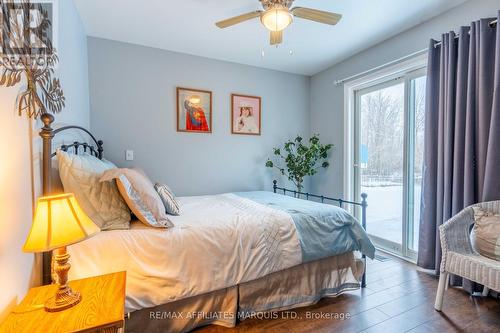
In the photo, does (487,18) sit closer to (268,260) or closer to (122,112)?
(268,260)

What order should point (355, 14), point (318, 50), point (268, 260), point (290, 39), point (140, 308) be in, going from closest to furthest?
point (140, 308)
point (268, 260)
point (355, 14)
point (290, 39)
point (318, 50)

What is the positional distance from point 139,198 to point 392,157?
111 inches

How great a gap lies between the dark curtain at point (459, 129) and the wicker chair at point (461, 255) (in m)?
0.22

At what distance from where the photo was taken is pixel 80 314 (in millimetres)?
959

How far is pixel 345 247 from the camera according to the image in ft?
6.46

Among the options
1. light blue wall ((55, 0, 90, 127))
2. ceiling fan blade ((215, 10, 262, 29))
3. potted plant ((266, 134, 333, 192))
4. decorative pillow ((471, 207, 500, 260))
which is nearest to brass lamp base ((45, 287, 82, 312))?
light blue wall ((55, 0, 90, 127))

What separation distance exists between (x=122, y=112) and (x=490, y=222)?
3551 mm

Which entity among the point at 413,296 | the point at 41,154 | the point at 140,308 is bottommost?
the point at 413,296

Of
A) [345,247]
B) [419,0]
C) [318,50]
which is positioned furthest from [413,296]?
[318,50]

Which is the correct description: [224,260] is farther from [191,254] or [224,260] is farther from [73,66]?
[73,66]

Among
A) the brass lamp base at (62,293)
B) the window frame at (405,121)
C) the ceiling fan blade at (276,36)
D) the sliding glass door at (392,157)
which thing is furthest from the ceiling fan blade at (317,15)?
the brass lamp base at (62,293)

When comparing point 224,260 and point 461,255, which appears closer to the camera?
point 224,260

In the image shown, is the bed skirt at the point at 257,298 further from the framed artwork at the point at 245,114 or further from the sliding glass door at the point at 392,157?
the framed artwork at the point at 245,114

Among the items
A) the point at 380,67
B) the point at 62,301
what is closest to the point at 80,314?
the point at 62,301
